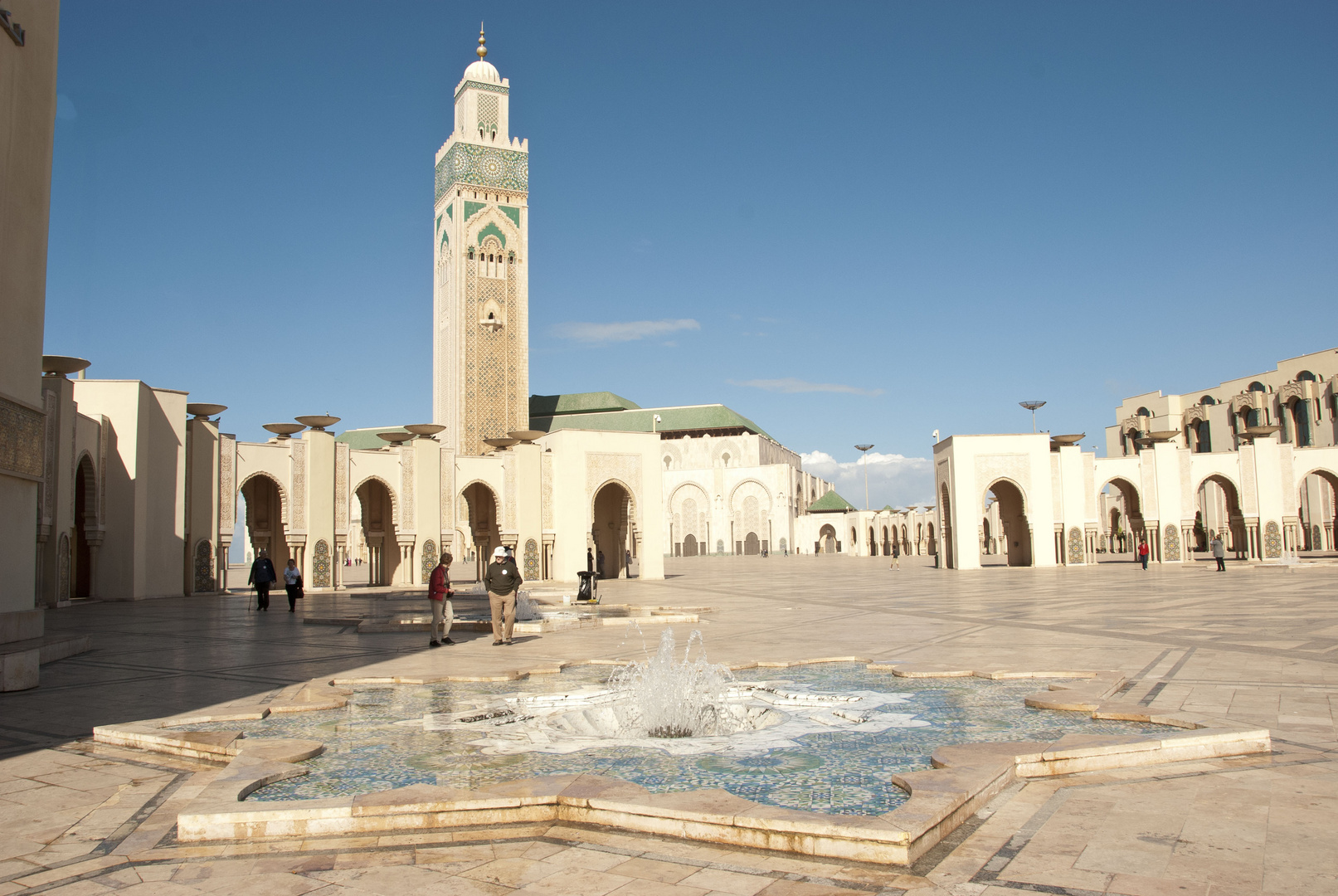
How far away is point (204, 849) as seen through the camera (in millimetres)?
2939

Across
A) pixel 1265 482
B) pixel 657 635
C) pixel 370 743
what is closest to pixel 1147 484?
pixel 1265 482

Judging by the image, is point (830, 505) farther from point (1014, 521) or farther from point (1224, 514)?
point (1014, 521)

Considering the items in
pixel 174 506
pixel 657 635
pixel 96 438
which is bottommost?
pixel 657 635

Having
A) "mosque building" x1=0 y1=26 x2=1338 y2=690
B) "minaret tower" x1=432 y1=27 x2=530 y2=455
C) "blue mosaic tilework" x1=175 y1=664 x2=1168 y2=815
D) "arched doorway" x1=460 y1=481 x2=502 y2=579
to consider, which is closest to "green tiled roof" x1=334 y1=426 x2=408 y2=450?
"mosque building" x1=0 y1=26 x2=1338 y2=690

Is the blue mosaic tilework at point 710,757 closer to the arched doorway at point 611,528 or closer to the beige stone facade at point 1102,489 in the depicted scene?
the arched doorway at point 611,528

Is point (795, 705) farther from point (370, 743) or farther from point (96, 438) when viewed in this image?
point (96, 438)

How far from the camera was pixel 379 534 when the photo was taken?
85.4 feet

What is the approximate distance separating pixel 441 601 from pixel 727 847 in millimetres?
7129

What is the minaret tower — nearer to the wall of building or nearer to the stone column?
the stone column

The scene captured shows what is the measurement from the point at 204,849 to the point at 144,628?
32.7 ft

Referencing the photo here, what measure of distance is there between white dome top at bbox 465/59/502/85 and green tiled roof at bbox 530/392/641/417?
18.7 metres

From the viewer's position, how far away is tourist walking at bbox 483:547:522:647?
922cm

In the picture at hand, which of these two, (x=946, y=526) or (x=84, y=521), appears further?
(x=946, y=526)

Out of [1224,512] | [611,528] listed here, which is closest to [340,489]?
[611,528]
